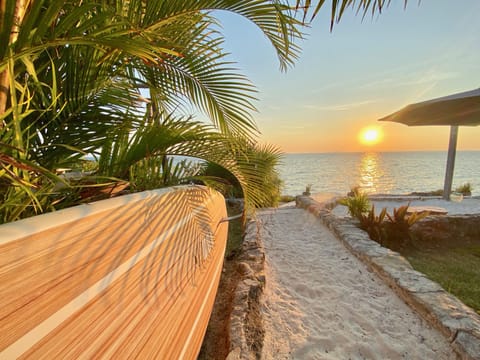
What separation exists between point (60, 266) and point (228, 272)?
2.44 metres

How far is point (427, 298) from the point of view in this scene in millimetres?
1973

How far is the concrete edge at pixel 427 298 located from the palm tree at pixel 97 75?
6.71 ft

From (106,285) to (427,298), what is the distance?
8.29 ft

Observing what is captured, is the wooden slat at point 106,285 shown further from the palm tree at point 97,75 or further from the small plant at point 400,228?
the small plant at point 400,228

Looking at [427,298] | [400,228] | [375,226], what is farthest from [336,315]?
[400,228]

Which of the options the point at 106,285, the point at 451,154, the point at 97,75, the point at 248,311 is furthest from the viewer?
the point at 451,154

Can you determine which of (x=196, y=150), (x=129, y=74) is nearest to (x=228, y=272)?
(x=196, y=150)

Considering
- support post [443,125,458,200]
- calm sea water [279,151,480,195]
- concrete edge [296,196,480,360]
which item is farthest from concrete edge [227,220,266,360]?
support post [443,125,458,200]

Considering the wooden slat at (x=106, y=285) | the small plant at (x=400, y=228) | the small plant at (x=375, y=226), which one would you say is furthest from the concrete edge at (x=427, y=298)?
the wooden slat at (x=106, y=285)

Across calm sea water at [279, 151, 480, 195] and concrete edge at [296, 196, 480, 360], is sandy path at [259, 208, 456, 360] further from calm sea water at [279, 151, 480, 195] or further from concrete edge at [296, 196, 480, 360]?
calm sea water at [279, 151, 480, 195]

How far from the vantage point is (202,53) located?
1.75 meters

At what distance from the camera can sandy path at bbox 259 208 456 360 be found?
5.34 feet

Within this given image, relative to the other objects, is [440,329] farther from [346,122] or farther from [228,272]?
[346,122]

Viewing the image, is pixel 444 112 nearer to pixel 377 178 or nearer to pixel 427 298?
pixel 427 298
